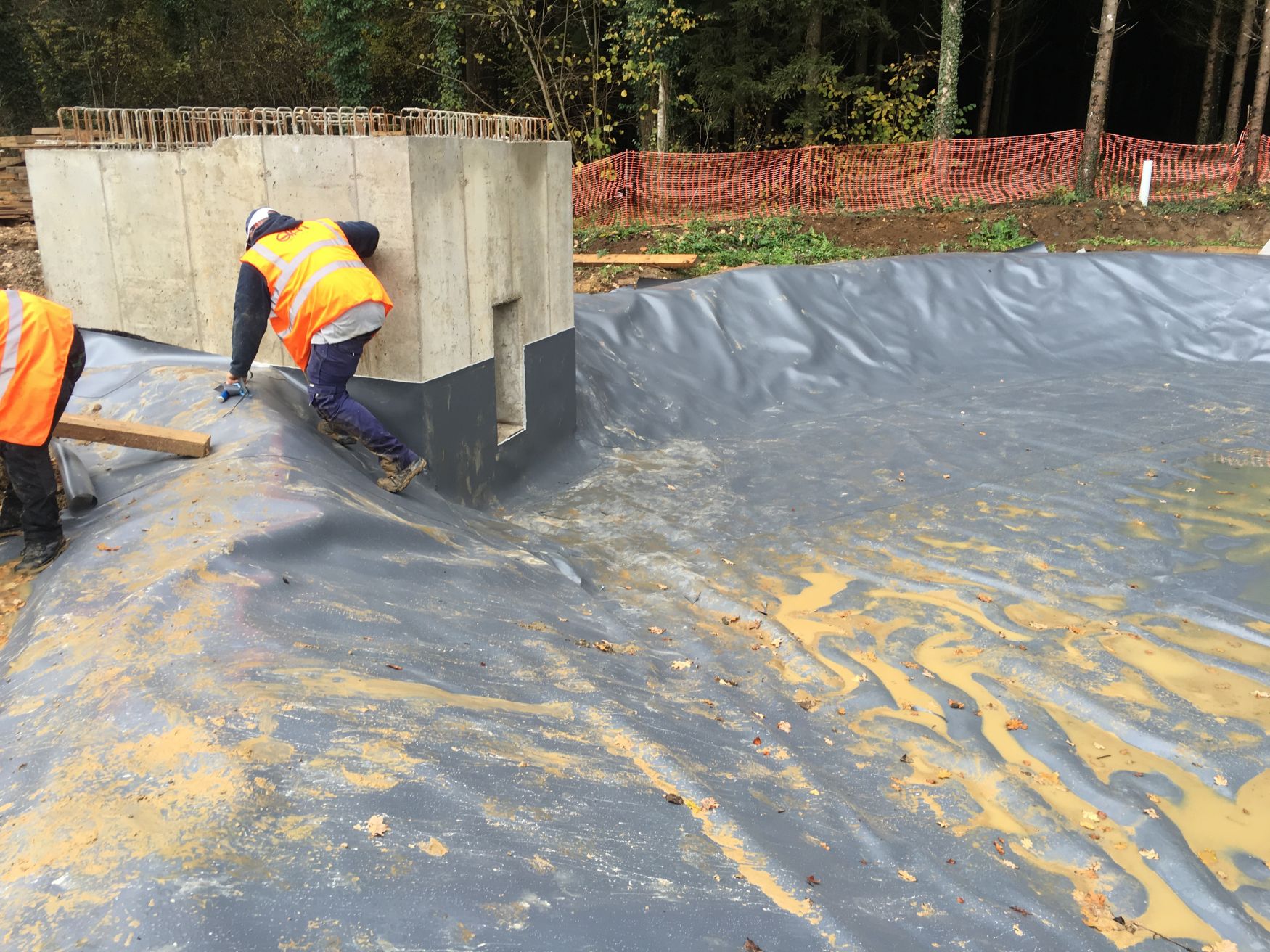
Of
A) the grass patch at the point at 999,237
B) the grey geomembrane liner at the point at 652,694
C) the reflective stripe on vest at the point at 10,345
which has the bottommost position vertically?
the grey geomembrane liner at the point at 652,694

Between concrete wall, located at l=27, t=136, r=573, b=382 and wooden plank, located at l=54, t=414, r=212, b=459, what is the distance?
142 centimetres

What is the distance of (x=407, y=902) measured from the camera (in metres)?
2.30

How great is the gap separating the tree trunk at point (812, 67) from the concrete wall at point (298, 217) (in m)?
14.1

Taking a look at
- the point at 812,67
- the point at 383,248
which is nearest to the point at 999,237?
the point at 812,67

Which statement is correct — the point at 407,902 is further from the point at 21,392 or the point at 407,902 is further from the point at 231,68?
the point at 231,68

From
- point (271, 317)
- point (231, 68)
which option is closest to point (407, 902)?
point (271, 317)

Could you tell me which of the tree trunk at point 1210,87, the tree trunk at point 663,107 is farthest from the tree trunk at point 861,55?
→ the tree trunk at point 1210,87

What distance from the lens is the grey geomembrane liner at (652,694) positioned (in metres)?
2.46

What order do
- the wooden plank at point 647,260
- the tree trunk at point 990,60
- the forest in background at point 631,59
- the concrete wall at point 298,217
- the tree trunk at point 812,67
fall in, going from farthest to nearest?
the tree trunk at point 990,60, the forest in background at point 631,59, the tree trunk at point 812,67, the wooden plank at point 647,260, the concrete wall at point 298,217

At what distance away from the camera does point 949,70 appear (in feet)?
57.7

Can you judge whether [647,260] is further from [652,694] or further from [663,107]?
[652,694]

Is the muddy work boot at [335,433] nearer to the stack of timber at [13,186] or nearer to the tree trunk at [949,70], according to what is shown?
the stack of timber at [13,186]

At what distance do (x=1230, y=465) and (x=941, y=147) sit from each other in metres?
11.3

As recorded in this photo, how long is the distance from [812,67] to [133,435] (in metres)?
17.8
